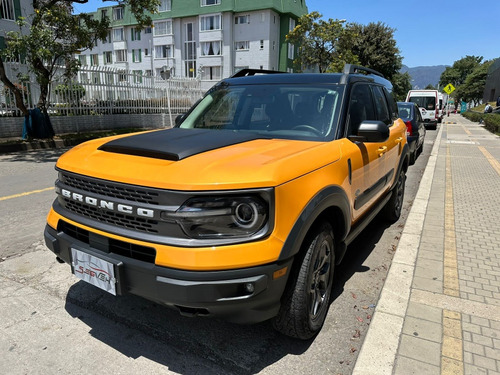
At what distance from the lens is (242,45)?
41500 mm

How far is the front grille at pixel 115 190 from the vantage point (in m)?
2.11

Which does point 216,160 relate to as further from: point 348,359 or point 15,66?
point 15,66

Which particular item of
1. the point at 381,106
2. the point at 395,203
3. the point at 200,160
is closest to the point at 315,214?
the point at 200,160

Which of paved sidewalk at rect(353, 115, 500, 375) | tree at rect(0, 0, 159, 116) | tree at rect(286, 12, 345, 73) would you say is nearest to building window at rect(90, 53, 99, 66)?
tree at rect(286, 12, 345, 73)

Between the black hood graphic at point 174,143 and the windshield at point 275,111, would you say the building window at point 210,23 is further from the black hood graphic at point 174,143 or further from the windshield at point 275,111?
the black hood graphic at point 174,143

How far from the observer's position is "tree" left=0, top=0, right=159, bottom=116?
11180mm

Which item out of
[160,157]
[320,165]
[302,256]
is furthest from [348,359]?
[160,157]

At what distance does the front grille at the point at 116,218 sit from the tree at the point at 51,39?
1063 cm

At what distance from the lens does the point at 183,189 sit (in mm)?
2006

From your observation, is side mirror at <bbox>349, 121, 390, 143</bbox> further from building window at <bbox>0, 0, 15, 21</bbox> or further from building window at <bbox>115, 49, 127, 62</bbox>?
building window at <bbox>115, 49, 127, 62</bbox>

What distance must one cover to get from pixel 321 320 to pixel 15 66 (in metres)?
14.6

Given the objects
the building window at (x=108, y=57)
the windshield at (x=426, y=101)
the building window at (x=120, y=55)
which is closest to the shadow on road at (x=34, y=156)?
the windshield at (x=426, y=101)

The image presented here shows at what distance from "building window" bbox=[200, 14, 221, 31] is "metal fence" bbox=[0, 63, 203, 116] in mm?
23082

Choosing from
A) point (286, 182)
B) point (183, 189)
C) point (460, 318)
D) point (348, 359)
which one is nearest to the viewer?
point (183, 189)
